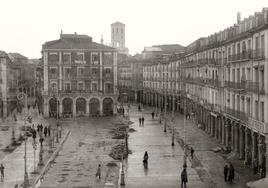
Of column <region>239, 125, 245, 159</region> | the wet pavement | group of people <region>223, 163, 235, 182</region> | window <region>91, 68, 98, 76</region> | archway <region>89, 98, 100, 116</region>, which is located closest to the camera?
group of people <region>223, 163, 235, 182</region>

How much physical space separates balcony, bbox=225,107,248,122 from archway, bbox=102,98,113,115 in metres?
40.1

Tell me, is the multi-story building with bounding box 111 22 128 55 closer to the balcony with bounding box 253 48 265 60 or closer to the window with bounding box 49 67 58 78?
the window with bounding box 49 67 58 78

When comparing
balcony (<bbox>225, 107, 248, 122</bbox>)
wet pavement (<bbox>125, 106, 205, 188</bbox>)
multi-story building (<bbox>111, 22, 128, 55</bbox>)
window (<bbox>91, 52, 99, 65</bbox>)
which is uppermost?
multi-story building (<bbox>111, 22, 128, 55</bbox>)

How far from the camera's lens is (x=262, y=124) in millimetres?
33344

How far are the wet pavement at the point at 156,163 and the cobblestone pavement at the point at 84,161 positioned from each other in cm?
162

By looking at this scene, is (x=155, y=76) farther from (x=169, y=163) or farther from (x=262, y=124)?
(x=262, y=124)

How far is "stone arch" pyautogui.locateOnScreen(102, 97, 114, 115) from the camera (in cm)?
8356

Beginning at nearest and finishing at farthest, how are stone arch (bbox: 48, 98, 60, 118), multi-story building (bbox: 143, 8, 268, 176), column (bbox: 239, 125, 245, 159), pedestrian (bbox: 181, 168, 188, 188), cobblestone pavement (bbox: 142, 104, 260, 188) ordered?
1. pedestrian (bbox: 181, 168, 188, 188)
2. cobblestone pavement (bbox: 142, 104, 260, 188)
3. multi-story building (bbox: 143, 8, 268, 176)
4. column (bbox: 239, 125, 245, 159)
5. stone arch (bbox: 48, 98, 60, 118)

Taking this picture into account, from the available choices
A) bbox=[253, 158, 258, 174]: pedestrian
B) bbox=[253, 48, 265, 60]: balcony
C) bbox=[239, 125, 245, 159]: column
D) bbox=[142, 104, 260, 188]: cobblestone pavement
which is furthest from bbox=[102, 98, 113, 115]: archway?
bbox=[253, 158, 258, 174]: pedestrian

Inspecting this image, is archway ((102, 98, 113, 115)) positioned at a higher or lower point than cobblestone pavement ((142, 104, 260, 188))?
higher

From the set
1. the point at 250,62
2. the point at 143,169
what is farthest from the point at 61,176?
the point at 250,62

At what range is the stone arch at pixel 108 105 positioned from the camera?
274 feet

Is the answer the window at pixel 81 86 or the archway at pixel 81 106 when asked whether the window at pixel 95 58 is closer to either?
the window at pixel 81 86

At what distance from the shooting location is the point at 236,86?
140ft
